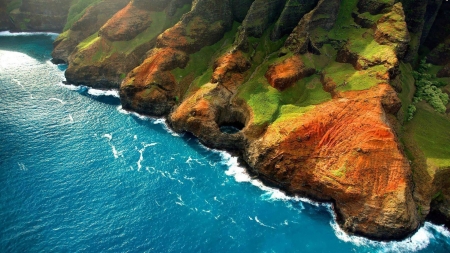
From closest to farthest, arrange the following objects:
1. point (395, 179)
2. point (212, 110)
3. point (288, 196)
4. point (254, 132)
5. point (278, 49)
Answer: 1. point (395, 179)
2. point (288, 196)
3. point (254, 132)
4. point (212, 110)
5. point (278, 49)

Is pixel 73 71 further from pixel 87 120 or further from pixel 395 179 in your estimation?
pixel 395 179

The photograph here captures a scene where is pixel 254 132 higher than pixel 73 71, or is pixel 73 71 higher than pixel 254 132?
pixel 254 132

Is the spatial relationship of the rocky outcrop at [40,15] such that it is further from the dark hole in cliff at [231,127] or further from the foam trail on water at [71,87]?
the dark hole in cliff at [231,127]

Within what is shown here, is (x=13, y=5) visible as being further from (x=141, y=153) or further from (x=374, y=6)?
(x=374, y=6)

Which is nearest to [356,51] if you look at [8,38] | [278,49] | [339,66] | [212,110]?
[339,66]

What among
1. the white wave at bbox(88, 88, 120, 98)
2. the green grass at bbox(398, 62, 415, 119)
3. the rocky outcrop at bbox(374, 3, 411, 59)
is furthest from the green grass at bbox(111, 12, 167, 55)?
the green grass at bbox(398, 62, 415, 119)
